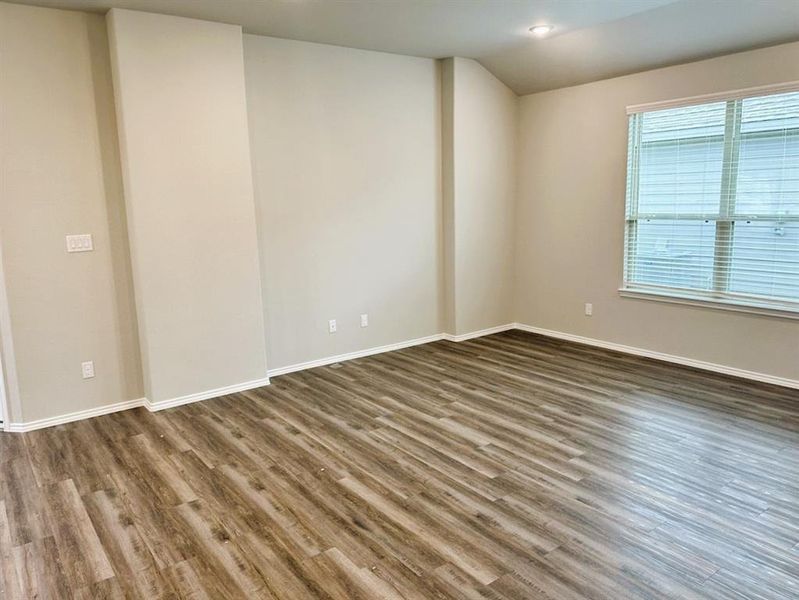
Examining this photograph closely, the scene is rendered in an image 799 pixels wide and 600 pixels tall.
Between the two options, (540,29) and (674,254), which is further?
(674,254)

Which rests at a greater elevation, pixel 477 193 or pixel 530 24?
pixel 530 24

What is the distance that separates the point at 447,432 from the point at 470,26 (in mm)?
2993

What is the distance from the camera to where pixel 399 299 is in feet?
17.9

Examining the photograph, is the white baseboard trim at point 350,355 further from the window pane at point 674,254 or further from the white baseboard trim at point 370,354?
the window pane at point 674,254

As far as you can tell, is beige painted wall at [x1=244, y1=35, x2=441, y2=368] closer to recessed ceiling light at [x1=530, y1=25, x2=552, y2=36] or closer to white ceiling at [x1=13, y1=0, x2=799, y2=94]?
white ceiling at [x1=13, y1=0, x2=799, y2=94]

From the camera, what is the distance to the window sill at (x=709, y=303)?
4.15 m

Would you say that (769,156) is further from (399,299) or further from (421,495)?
(421,495)

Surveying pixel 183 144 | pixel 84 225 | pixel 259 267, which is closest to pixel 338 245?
pixel 259 267

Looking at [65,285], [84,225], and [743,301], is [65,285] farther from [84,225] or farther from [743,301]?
[743,301]

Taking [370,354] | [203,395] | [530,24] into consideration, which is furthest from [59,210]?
[530,24]

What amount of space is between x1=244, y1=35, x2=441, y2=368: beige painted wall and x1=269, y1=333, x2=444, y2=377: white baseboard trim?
0.16 feet

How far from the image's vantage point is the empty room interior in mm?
2451

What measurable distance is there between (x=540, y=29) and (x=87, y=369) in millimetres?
4229

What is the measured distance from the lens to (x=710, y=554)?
7.50ft
